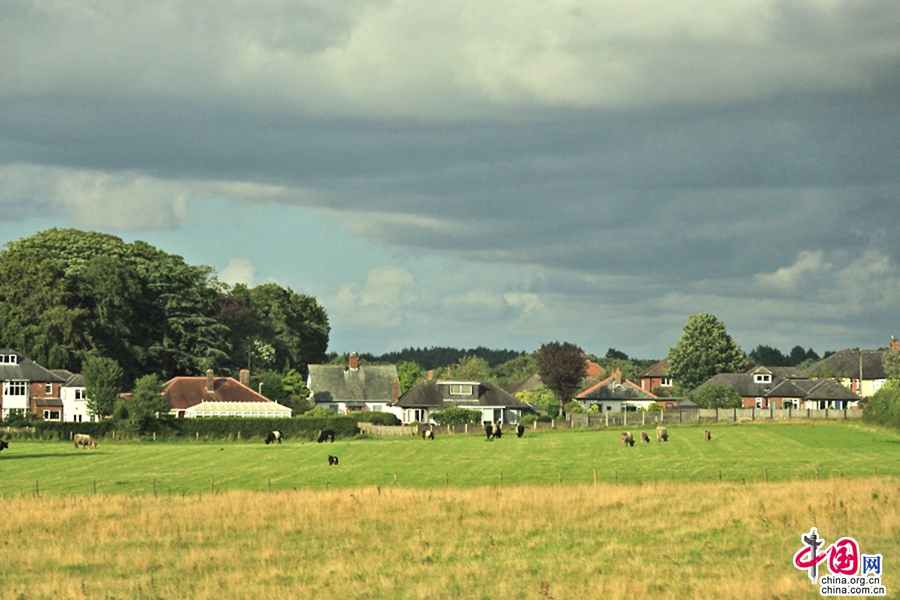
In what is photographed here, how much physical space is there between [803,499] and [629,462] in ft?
65.6

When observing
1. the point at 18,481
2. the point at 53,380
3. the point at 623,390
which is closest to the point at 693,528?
the point at 18,481

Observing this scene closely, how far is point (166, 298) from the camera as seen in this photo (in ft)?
377

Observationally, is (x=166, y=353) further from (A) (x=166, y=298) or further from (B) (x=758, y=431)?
(B) (x=758, y=431)

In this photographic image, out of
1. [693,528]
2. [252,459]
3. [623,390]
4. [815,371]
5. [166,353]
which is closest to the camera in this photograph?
[693,528]

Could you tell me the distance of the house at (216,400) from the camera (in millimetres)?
95812

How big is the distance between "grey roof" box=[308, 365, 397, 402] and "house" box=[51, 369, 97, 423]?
85.8 feet

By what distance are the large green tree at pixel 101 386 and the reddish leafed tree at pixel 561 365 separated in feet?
165

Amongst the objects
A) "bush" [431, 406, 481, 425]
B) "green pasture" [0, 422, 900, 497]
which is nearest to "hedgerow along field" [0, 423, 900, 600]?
"green pasture" [0, 422, 900, 497]

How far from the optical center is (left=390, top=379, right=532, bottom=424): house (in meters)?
107

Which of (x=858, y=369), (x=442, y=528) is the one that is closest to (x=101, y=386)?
(x=442, y=528)

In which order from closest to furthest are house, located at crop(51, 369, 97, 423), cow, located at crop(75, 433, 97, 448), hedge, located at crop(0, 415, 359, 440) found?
cow, located at crop(75, 433, 97, 448), hedge, located at crop(0, 415, 359, 440), house, located at crop(51, 369, 97, 423)

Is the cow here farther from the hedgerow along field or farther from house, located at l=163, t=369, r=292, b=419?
the hedgerow along field

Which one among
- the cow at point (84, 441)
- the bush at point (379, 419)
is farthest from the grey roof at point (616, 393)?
the cow at point (84, 441)

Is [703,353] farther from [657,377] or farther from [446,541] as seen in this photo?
[446,541]
